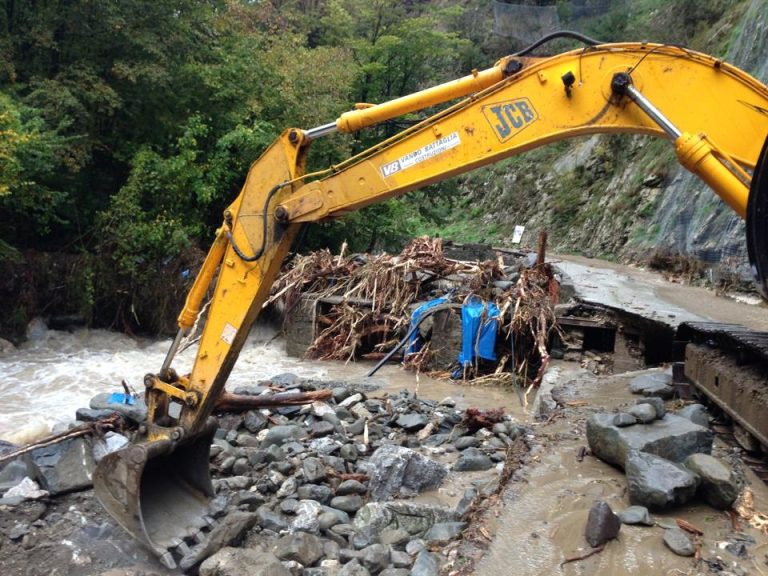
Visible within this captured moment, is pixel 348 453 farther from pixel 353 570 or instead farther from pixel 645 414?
pixel 645 414

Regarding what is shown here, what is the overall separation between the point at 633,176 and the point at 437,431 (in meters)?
16.7

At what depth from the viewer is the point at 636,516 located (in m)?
3.61

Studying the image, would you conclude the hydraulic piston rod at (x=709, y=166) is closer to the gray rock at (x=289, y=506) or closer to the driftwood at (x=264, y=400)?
the gray rock at (x=289, y=506)

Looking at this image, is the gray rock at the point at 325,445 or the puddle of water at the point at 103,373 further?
the puddle of water at the point at 103,373

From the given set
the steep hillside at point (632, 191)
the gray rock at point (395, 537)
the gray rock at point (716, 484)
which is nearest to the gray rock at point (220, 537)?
the gray rock at point (395, 537)

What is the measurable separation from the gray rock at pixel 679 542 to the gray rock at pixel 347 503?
7.50ft

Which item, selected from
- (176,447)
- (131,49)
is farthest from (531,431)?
(131,49)

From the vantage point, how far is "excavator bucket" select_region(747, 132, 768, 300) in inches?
128

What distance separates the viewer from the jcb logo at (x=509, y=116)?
13.3ft

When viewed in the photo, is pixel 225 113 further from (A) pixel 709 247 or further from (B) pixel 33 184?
(A) pixel 709 247

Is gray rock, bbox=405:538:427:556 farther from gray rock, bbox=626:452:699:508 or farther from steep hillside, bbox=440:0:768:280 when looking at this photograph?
steep hillside, bbox=440:0:768:280

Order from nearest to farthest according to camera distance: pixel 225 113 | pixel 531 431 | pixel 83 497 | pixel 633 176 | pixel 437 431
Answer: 1. pixel 83 497
2. pixel 531 431
3. pixel 437 431
4. pixel 225 113
5. pixel 633 176

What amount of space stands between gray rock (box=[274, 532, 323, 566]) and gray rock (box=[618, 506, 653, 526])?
184 centimetres

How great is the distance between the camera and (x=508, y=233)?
28.0m
